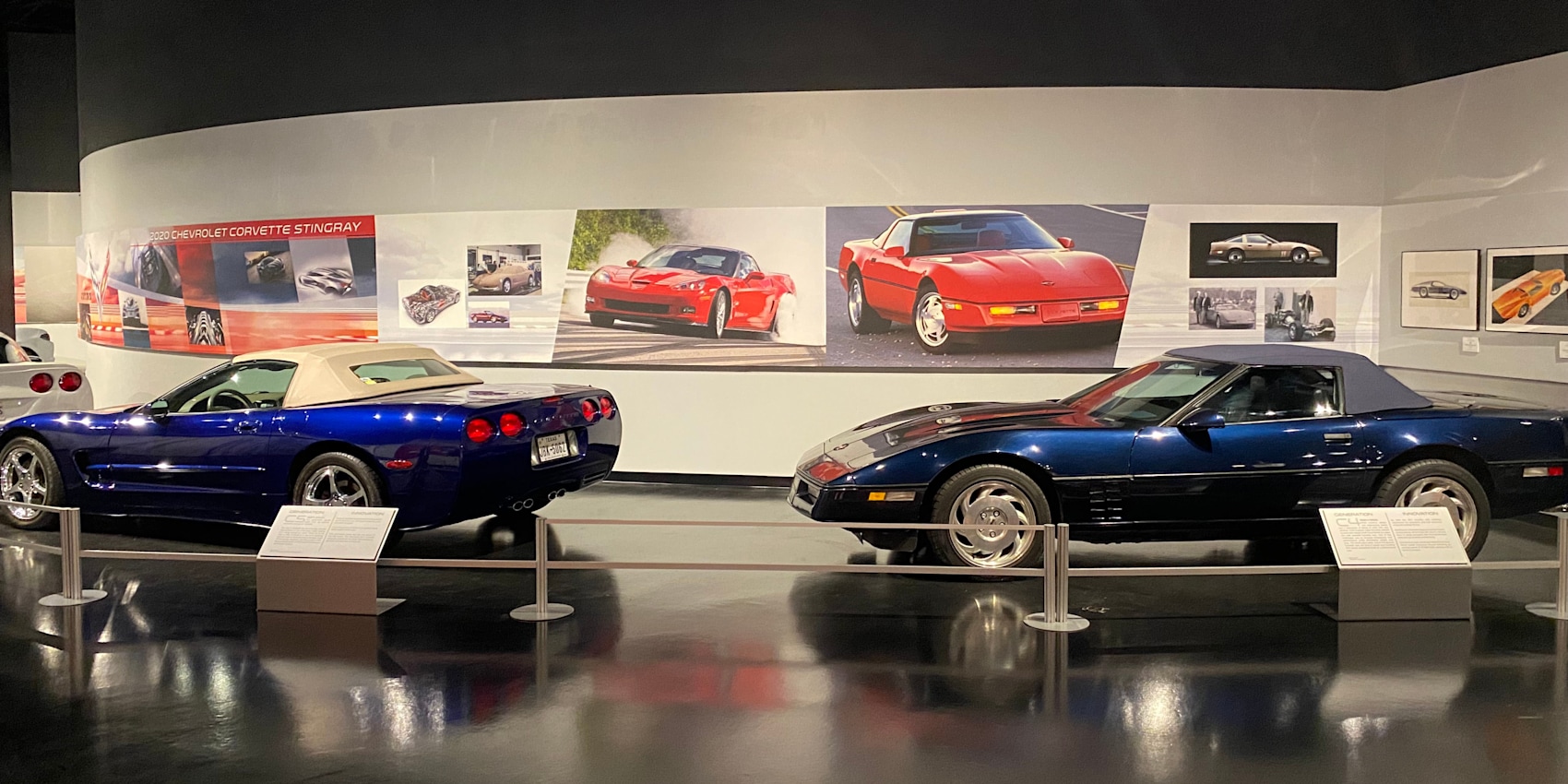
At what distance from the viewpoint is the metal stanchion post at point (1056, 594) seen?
577cm

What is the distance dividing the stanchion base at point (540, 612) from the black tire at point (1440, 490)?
14.3ft

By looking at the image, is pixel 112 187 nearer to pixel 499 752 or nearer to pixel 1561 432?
pixel 499 752

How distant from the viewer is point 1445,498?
6637mm

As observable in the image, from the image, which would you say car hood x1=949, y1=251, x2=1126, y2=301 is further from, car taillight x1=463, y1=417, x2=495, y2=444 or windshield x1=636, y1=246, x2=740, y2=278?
car taillight x1=463, y1=417, x2=495, y2=444

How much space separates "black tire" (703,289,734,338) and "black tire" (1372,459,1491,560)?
211 inches

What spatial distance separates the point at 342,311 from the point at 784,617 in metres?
7.04

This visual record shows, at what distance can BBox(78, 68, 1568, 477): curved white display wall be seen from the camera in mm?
9766

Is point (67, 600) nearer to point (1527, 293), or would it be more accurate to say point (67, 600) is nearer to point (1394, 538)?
point (1394, 538)

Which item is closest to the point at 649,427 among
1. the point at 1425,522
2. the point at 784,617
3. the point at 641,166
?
the point at 641,166

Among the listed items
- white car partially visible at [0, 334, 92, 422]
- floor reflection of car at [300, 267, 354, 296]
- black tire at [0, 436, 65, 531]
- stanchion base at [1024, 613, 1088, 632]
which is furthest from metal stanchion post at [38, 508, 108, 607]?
floor reflection of car at [300, 267, 354, 296]

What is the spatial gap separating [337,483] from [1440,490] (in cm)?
626

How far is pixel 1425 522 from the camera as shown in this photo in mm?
5957

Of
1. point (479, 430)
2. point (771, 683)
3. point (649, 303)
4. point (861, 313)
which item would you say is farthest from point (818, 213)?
point (771, 683)

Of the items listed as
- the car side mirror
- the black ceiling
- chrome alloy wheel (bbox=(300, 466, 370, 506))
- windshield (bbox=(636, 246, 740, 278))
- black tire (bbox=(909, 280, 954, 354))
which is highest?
the black ceiling
